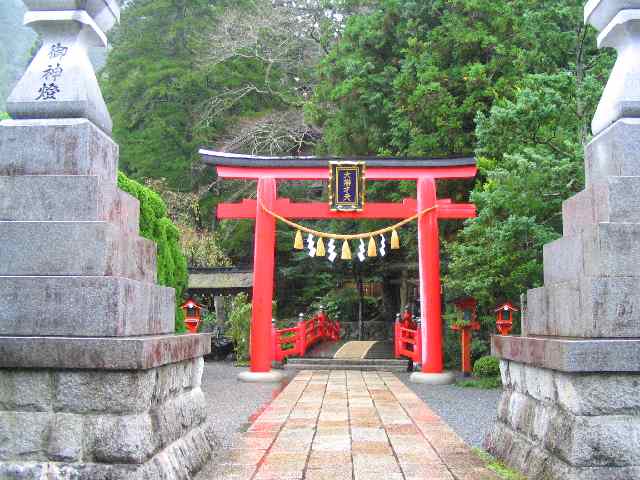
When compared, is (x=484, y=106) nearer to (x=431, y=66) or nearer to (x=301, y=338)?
(x=431, y=66)

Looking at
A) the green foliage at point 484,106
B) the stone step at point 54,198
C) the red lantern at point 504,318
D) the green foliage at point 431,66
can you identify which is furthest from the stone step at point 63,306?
the green foliage at point 431,66

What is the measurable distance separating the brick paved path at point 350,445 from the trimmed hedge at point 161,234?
3.64 meters

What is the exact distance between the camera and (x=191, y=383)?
5.04 metres

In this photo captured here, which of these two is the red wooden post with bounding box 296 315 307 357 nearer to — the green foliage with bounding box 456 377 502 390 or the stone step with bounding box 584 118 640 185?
the green foliage with bounding box 456 377 502 390

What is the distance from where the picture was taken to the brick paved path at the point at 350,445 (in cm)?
460

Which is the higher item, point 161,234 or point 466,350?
point 161,234

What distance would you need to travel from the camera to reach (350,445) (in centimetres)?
564

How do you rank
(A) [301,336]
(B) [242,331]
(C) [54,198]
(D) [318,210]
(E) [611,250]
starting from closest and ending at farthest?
(E) [611,250]
(C) [54,198]
(D) [318,210]
(A) [301,336]
(B) [242,331]

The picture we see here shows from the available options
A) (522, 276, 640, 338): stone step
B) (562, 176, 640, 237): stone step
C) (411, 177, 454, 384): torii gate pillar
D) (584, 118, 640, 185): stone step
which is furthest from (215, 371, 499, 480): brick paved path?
(411, 177, 454, 384): torii gate pillar

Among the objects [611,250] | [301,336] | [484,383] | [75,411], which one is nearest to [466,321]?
[484,383]

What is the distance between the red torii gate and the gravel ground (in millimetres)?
1694

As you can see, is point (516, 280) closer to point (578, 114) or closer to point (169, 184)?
point (578, 114)

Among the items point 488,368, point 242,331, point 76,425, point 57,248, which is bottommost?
point 488,368

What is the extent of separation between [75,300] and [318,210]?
10.2 m
